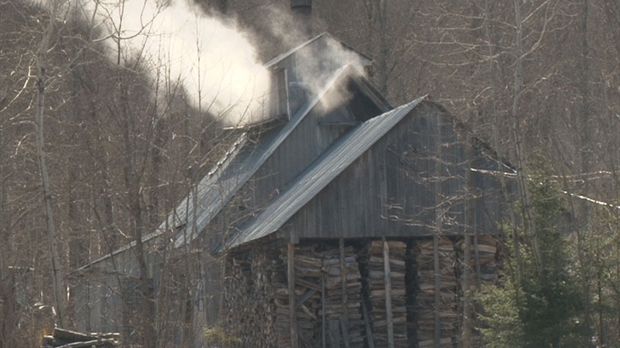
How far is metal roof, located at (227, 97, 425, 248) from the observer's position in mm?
23484

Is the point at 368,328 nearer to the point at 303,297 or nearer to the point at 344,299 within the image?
the point at 344,299

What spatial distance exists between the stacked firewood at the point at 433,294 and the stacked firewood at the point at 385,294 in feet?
1.18

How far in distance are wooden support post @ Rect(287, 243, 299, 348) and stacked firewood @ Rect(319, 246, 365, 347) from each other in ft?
2.13

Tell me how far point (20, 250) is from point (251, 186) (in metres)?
6.94

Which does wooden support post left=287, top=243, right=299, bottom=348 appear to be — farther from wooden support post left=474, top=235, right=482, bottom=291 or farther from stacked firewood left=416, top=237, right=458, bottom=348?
wooden support post left=474, top=235, right=482, bottom=291

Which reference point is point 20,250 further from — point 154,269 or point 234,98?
point 234,98

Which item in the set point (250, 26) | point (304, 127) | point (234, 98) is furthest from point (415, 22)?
point (304, 127)

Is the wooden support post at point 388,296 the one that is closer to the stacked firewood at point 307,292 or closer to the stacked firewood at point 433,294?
the stacked firewood at point 433,294

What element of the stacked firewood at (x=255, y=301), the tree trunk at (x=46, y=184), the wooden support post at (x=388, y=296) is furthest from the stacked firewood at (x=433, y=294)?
the tree trunk at (x=46, y=184)

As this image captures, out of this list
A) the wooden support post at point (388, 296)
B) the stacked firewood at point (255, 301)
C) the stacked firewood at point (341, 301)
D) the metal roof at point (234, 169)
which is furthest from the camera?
the metal roof at point (234, 169)

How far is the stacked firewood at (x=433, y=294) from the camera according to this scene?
2350 centimetres

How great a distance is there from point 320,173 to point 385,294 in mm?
3520

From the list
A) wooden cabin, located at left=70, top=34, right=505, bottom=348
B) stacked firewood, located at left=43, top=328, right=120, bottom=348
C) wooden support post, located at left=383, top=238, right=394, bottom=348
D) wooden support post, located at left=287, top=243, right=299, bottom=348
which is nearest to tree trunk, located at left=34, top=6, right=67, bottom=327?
stacked firewood, located at left=43, top=328, right=120, bottom=348

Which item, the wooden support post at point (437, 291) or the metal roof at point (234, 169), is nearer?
the wooden support post at point (437, 291)
